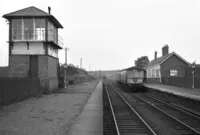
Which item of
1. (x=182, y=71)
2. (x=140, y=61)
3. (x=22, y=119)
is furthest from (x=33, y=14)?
(x=140, y=61)

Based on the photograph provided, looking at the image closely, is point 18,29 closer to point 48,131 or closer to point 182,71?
point 48,131

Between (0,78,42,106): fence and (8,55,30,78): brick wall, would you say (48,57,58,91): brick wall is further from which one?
(0,78,42,106): fence

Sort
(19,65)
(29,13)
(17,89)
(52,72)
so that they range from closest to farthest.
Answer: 1. (17,89)
2. (19,65)
3. (29,13)
4. (52,72)

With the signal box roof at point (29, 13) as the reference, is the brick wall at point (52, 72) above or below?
below

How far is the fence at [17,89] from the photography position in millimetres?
14734

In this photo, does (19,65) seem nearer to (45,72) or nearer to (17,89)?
(45,72)

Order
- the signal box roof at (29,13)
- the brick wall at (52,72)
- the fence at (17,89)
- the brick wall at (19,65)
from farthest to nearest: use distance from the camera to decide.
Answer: the brick wall at (52,72) < the brick wall at (19,65) < the signal box roof at (29,13) < the fence at (17,89)

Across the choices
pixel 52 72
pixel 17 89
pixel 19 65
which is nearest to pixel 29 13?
pixel 19 65

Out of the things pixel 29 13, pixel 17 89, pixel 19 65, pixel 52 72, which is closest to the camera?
pixel 17 89

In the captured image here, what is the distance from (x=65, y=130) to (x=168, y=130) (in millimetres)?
3822

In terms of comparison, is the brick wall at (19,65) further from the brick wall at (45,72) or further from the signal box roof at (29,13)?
the signal box roof at (29,13)

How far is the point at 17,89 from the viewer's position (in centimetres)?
1705

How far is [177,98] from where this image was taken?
62.7ft

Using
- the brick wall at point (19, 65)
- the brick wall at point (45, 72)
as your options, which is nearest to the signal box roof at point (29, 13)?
the brick wall at point (19, 65)
